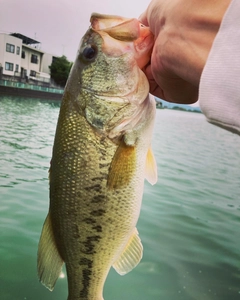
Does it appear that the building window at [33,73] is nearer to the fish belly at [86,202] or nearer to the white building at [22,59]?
the white building at [22,59]

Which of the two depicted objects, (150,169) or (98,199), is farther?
(150,169)

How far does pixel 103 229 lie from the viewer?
1.93 metres

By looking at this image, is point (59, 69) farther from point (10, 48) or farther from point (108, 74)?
point (108, 74)

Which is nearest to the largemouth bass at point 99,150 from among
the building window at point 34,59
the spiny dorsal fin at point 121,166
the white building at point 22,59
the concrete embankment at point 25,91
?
the spiny dorsal fin at point 121,166

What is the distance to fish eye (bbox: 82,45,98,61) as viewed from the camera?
1866 millimetres

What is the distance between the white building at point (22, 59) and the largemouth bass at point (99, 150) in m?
44.7

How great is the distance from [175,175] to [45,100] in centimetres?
3493

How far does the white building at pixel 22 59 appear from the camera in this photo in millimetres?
43875

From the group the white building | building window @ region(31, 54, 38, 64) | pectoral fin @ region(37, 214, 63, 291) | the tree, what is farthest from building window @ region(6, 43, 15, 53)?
pectoral fin @ region(37, 214, 63, 291)

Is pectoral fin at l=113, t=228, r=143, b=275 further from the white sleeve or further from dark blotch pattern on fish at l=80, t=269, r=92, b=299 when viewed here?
the white sleeve

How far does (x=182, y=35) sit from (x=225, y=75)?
31cm

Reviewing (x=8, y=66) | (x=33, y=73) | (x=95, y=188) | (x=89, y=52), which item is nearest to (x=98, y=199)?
(x=95, y=188)

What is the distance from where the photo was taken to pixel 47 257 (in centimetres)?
200

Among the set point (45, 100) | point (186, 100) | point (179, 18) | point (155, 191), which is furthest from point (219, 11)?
point (45, 100)
